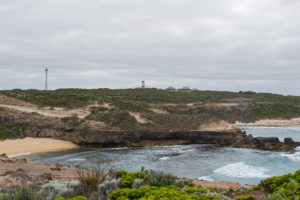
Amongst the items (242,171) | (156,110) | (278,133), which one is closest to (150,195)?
(242,171)

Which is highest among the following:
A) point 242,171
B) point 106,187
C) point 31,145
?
point 106,187

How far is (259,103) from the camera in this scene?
218ft

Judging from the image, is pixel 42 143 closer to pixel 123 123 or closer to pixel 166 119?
pixel 123 123

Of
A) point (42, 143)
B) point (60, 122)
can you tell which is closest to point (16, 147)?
point (42, 143)

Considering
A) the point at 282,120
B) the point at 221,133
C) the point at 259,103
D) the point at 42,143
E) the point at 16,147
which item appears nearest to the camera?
the point at 16,147

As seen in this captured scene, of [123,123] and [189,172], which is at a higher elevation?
[123,123]

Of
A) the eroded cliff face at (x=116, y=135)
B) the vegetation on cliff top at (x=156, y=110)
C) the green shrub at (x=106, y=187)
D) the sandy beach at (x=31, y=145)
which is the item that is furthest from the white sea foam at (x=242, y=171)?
the sandy beach at (x=31, y=145)

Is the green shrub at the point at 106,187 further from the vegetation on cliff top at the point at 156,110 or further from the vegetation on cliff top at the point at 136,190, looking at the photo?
the vegetation on cliff top at the point at 156,110

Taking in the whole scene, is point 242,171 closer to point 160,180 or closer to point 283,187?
point 283,187

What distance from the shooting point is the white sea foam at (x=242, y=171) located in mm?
17891

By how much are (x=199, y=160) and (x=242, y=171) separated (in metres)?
3.92

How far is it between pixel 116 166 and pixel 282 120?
5126 centimetres

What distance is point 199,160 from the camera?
869 inches

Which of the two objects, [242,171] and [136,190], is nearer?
[136,190]
